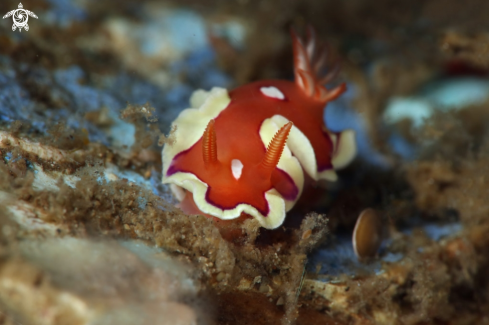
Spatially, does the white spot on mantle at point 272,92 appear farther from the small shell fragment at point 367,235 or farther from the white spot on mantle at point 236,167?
the small shell fragment at point 367,235

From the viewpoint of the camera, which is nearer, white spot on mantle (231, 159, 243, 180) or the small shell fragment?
white spot on mantle (231, 159, 243, 180)

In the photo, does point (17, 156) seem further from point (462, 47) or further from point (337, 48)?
point (462, 47)
